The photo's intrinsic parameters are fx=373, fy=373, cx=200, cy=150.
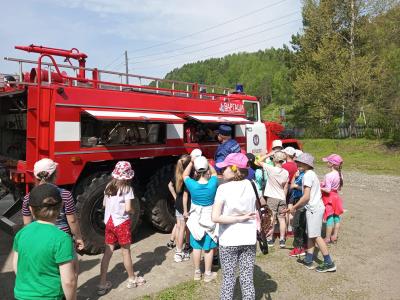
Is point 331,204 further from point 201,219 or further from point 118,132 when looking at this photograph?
point 118,132

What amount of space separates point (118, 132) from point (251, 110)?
4587 millimetres

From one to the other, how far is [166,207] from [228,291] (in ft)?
10.7

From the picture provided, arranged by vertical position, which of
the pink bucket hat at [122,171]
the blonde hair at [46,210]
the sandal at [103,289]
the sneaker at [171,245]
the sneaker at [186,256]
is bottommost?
the sandal at [103,289]

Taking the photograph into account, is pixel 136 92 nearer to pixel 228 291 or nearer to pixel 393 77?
pixel 228 291

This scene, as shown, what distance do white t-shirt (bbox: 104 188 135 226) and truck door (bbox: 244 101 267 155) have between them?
4972mm

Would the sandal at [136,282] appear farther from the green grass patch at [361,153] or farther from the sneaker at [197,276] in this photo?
the green grass patch at [361,153]

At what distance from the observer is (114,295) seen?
4.47 meters

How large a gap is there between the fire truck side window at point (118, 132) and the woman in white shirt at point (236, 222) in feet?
9.32

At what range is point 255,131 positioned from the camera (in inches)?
367

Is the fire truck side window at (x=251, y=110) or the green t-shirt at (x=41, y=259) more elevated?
the fire truck side window at (x=251, y=110)

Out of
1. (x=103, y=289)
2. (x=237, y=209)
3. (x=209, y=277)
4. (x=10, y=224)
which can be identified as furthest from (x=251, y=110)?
(x=237, y=209)

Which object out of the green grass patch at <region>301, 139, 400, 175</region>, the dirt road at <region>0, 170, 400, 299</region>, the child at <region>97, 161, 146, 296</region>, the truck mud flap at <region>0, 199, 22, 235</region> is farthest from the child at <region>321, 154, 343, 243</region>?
the green grass patch at <region>301, 139, 400, 175</region>

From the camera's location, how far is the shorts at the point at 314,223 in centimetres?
508

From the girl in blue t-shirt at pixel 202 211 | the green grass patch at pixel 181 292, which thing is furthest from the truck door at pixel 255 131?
the green grass patch at pixel 181 292
